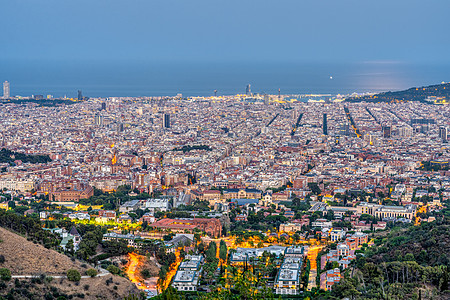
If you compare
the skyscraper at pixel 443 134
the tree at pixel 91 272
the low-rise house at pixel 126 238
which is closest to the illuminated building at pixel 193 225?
the low-rise house at pixel 126 238

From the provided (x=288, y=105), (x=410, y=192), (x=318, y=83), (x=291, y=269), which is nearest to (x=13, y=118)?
(x=288, y=105)

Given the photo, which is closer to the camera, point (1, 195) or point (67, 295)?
point (67, 295)

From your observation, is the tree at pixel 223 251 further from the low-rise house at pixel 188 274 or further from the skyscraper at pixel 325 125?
the skyscraper at pixel 325 125

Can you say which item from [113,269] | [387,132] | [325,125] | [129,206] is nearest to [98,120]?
[325,125]

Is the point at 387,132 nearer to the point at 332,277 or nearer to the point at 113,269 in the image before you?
the point at 332,277

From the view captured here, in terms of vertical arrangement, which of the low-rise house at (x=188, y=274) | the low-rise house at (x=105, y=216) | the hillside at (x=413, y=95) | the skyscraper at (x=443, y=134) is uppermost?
the hillside at (x=413, y=95)

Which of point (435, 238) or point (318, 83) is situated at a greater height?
point (318, 83)

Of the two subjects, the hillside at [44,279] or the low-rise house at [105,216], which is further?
the low-rise house at [105,216]

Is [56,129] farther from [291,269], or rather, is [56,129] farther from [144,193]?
[291,269]
